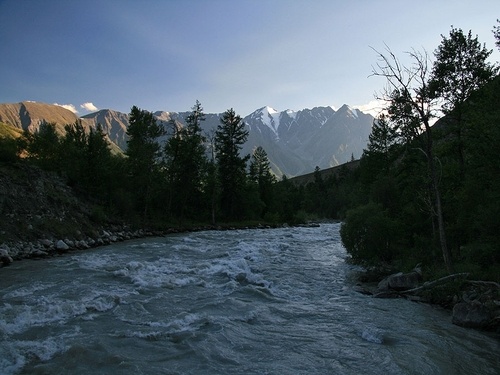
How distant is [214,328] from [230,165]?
47687 millimetres

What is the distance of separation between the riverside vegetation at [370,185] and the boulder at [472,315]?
1.07ft

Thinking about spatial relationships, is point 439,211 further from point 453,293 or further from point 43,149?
point 43,149

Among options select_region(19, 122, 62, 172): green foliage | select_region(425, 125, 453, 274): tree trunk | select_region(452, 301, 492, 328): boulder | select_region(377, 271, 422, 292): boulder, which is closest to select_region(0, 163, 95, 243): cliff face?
select_region(19, 122, 62, 172): green foliage

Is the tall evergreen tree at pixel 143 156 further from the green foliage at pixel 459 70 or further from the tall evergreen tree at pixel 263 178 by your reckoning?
the green foliage at pixel 459 70

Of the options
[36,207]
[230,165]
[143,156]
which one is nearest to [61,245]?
[36,207]

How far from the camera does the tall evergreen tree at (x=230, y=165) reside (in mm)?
56094

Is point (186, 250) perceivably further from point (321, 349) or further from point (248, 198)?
point (248, 198)

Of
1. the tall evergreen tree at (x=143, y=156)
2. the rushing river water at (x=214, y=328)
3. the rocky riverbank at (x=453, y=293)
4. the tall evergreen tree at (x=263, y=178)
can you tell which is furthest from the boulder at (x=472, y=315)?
the tall evergreen tree at (x=263, y=178)

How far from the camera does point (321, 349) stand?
328 inches

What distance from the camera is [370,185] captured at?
30438mm

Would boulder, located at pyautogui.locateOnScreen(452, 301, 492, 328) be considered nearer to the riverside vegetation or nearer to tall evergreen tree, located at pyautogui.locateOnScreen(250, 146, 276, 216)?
the riverside vegetation

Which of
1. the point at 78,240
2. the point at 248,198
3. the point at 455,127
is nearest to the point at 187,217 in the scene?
the point at 248,198

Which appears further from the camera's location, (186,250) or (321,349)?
(186,250)

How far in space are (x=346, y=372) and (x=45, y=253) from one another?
796 inches
